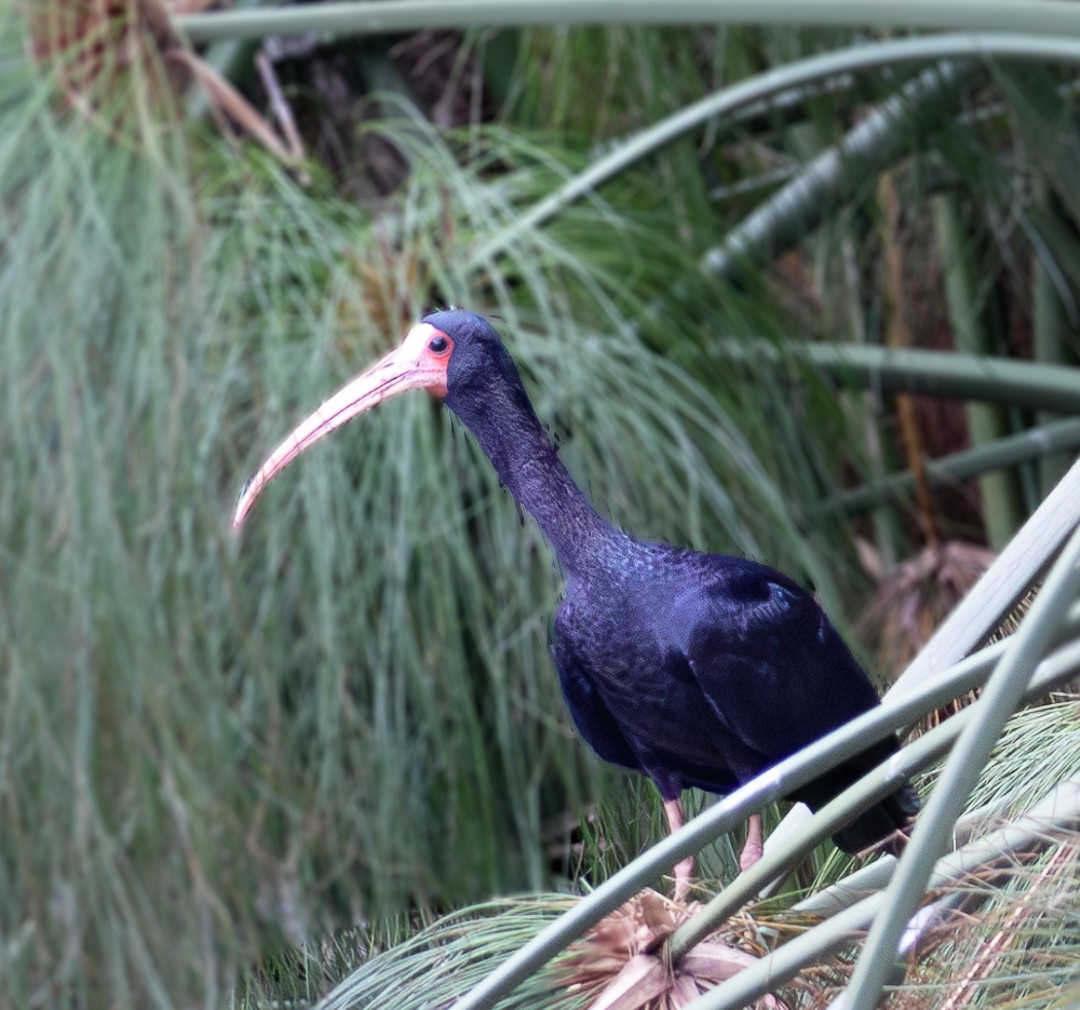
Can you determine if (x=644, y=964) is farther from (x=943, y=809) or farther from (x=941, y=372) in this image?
(x=941, y=372)

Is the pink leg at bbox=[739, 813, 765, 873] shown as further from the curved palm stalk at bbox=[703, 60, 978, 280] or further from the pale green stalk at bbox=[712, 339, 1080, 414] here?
the curved palm stalk at bbox=[703, 60, 978, 280]

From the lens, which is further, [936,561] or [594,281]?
[936,561]

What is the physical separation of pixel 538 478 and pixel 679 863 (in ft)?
0.66

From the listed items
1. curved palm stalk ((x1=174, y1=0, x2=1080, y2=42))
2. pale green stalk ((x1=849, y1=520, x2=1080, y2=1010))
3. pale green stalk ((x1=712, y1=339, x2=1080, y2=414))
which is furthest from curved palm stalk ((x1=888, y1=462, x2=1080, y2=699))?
pale green stalk ((x1=712, y1=339, x2=1080, y2=414))

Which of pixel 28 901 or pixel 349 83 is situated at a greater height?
pixel 349 83

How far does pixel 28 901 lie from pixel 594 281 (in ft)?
3.08

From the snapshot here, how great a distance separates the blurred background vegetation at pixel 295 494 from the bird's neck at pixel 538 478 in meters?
0.92

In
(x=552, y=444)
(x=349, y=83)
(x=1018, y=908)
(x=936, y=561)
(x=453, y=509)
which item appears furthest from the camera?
(x=349, y=83)

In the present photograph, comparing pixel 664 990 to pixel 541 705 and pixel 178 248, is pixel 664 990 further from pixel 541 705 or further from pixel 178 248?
pixel 178 248

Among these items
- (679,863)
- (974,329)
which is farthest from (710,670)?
(974,329)

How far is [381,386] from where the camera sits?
822mm

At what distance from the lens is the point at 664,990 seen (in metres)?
0.62

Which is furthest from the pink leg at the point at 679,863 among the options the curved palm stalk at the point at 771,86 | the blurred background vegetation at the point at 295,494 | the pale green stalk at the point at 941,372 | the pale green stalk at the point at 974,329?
the pale green stalk at the point at 974,329

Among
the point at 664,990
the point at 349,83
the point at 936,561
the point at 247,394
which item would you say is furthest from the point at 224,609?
the point at 664,990
